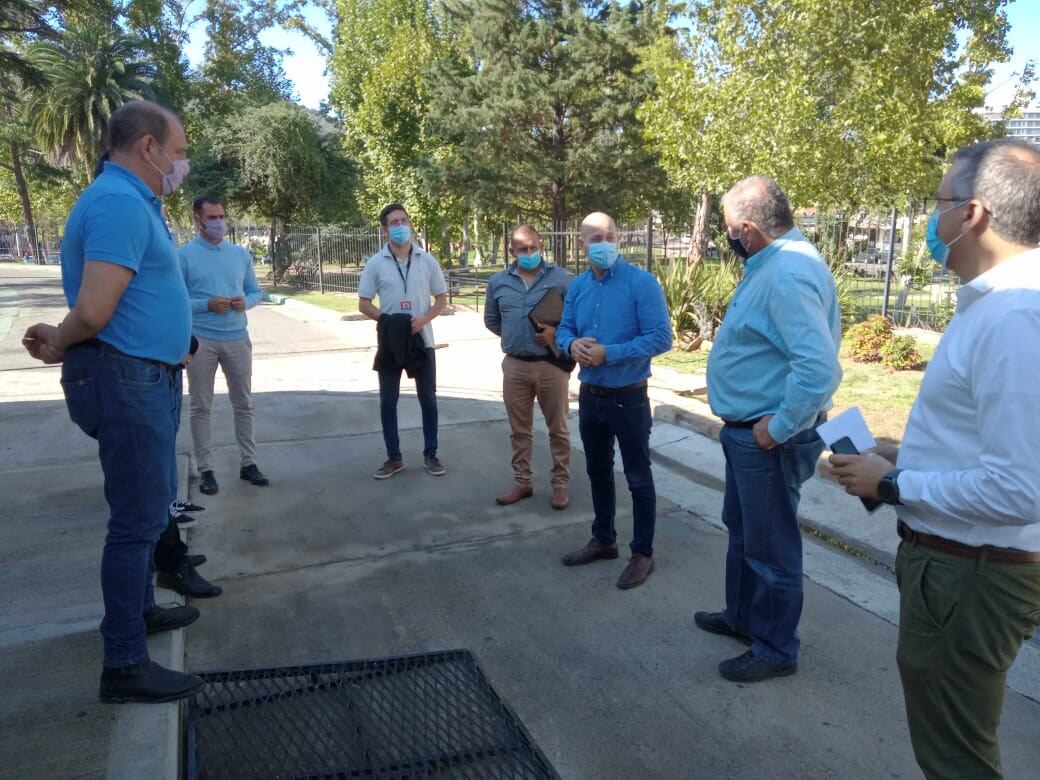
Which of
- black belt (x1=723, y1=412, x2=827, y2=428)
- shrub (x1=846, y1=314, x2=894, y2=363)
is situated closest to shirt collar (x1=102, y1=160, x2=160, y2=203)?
black belt (x1=723, y1=412, x2=827, y2=428)

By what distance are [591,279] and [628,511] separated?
170 centimetres

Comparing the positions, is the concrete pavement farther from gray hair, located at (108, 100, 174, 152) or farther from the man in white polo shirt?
gray hair, located at (108, 100, 174, 152)

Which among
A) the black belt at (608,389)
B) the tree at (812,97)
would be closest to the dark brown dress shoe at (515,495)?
the black belt at (608,389)

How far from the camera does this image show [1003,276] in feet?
5.63

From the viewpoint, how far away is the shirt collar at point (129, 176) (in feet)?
8.82

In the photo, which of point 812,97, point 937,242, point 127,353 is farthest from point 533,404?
point 812,97

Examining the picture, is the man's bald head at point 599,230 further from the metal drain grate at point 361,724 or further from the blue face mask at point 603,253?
the metal drain grate at point 361,724

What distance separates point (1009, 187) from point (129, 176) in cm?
270

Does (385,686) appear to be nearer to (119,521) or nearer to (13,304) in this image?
(119,521)

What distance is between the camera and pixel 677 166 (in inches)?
577

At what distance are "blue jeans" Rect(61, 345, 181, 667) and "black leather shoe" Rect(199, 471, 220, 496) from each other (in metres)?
2.68

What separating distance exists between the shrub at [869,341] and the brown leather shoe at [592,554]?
6.62 meters

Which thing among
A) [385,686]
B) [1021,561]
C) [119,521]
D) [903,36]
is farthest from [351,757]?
[903,36]

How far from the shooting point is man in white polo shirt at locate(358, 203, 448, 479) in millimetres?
5590
